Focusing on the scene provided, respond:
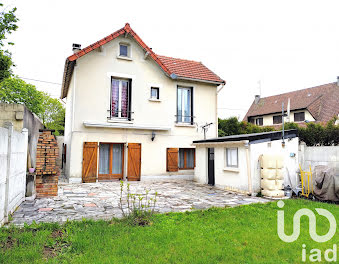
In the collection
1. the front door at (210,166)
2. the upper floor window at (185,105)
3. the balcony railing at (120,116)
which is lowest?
the front door at (210,166)

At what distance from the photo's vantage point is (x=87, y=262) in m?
3.30

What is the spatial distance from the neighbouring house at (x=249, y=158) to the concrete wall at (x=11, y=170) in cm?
702

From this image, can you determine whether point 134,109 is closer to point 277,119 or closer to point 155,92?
point 155,92

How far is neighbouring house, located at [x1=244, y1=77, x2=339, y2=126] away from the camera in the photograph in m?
23.6

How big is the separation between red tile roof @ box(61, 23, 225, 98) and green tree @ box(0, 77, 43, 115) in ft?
38.0

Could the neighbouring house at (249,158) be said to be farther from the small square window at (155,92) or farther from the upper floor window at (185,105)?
the small square window at (155,92)

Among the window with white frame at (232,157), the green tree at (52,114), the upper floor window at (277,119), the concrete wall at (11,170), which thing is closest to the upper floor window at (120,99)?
the window with white frame at (232,157)

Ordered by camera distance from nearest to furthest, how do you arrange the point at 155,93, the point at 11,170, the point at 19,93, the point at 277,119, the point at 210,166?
the point at 11,170 → the point at 210,166 → the point at 155,93 → the point at 19,93 → the point at 277,119

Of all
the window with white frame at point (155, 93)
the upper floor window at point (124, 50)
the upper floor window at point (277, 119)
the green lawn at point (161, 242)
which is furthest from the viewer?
the upper floor window at point (277, 119)

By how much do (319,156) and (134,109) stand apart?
28.6 ft

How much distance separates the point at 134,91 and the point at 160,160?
13.1ft

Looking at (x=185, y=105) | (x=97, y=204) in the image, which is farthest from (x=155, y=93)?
(x=97, y=204)

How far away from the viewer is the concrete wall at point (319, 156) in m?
8.91

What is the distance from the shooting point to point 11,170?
17.4 ft
